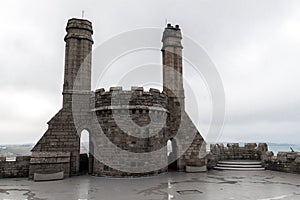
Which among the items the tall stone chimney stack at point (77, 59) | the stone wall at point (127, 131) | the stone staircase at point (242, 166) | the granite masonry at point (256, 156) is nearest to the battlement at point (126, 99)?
the stone wall at point (127, 131)

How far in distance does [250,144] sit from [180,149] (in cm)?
726

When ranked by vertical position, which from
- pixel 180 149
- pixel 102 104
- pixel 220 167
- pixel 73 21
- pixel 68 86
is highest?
pixel 73 21

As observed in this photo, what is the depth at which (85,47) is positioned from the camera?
51.7 ft

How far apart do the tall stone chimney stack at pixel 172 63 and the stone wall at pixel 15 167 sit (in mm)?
10331

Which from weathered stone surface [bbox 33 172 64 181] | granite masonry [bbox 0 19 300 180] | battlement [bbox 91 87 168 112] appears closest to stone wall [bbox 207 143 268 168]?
granite masonry [bbox 0 19 300 180]

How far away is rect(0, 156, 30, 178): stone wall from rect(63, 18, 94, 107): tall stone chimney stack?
4.17 meters

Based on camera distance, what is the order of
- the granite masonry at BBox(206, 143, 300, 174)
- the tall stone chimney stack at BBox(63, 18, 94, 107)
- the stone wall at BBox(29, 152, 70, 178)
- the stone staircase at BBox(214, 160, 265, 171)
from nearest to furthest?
1. the stone wall at BBox(29, 152, 70, 178)
2. the granite masonry at BBox(206, 143, 300, 174)
3. the tall stone chimney stack at BBox(63, 18, 94, 107)
4. the stone staircase at BBox(214, 160, 265, 171)

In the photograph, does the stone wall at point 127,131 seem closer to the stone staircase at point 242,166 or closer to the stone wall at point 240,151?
the stone staircase at point 242,166

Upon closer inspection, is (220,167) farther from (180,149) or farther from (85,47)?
(85,47)

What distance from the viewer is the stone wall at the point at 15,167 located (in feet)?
45.2

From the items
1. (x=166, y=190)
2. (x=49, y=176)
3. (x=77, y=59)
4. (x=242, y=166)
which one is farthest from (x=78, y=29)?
(x=242, y=166)

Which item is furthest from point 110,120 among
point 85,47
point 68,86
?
point 85,47

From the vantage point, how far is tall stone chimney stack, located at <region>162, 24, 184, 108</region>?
17219mm

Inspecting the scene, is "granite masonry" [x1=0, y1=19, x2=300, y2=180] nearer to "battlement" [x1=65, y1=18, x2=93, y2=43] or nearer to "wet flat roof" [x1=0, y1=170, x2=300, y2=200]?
"battlement" [x1=65, y1=18, x2=93, y2=43]
